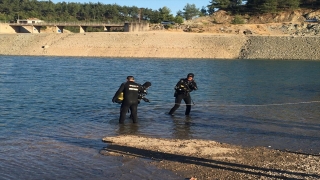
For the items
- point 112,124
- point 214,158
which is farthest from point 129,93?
point 214,158

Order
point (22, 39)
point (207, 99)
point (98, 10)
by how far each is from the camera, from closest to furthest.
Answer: point (207, 99)
point (22, 39)
point (98, 10)

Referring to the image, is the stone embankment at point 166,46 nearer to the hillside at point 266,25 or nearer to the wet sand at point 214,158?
the hillside at point 266,25

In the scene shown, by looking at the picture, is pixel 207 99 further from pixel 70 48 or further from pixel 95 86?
pixel 70 48

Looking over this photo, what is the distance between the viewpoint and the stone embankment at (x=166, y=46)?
6562 centimetres

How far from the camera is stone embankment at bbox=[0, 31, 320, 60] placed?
6562 cm

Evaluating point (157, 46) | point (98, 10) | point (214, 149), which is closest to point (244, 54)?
point (157, 46)

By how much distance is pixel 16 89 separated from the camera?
83.5 feet

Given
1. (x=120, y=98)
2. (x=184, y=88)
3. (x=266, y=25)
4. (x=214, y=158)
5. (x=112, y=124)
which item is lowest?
(x=112, y=124)

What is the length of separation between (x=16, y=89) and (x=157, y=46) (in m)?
46.1

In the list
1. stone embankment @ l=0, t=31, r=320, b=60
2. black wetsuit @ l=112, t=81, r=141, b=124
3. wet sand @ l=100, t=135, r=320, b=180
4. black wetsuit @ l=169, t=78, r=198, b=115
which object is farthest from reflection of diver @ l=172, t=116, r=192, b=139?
stone embankment @ l=0, t=31, r=320, b=60

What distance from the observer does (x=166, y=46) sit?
7012cm

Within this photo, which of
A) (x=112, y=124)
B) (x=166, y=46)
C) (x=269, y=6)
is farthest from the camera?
A: (x=269, y=6)

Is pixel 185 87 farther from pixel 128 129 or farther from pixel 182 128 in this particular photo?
pixel 128 129

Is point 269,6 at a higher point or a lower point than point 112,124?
higher
